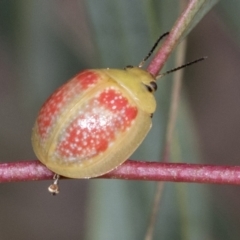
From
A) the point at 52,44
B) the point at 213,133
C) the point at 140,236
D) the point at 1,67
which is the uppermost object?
the point at 52,44

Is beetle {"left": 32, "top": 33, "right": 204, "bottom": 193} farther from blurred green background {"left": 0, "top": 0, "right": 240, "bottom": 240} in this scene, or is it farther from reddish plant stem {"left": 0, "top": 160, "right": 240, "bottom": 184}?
blurred green background {"left": 0, "top": 0, "right": 240, "bottom": 240}

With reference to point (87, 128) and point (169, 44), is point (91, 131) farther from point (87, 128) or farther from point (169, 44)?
point (169, 44)

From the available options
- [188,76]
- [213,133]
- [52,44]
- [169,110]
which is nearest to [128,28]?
[169,110]

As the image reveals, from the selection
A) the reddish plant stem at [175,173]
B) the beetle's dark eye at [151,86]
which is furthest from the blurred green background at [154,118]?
the reddish plant stem at [175,173]

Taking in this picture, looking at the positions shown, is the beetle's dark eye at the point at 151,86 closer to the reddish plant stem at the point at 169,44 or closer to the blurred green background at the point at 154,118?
the reddish plant stem at the point at 169,44

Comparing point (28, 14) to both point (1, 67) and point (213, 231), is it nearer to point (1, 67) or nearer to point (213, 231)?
point (1, 67)

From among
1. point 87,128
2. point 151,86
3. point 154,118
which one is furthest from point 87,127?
point 154,118

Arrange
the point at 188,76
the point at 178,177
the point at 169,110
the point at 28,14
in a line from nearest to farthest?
the point at 178,177, the point at 169,110, the point at 28,14, the point at 188,76

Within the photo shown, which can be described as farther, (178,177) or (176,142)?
(176,142)
